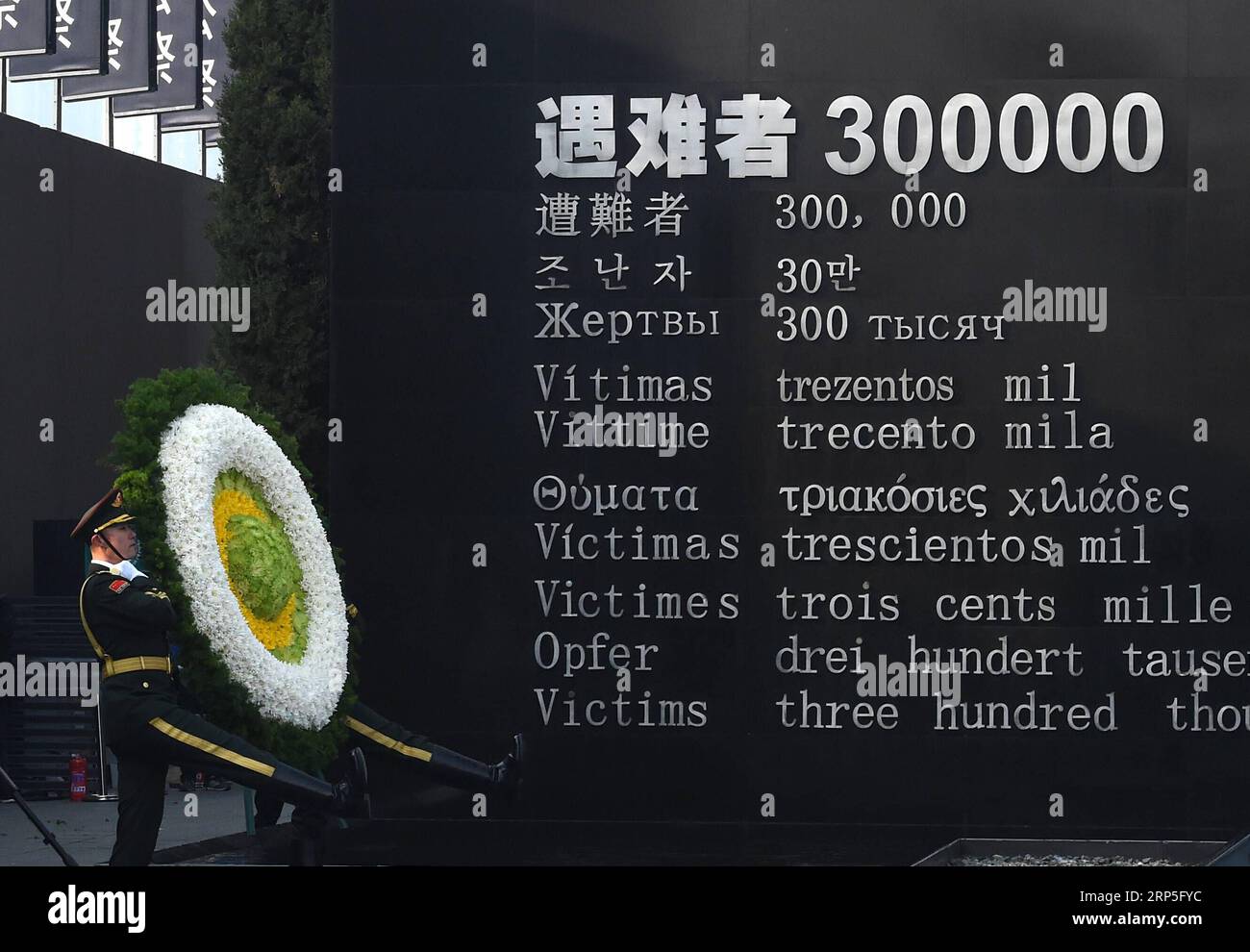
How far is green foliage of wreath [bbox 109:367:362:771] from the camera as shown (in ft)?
28.9

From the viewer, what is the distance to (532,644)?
10719 mm

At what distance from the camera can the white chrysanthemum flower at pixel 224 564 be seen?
8.84 metres

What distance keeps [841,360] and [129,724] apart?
191 inches

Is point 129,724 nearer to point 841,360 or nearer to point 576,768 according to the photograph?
point 576,768

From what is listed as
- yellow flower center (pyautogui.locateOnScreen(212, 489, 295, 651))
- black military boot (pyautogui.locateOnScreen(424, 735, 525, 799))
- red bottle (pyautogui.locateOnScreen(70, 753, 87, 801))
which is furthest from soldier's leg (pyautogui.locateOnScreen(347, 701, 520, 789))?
Answer: red bottle (pyautogui.locateOnScreen(70, 753, 87, 801))

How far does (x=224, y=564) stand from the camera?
9.28 m

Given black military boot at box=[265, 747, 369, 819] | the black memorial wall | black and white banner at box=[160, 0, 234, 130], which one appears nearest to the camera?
black military boot at box=[265, 747, 369, 819]

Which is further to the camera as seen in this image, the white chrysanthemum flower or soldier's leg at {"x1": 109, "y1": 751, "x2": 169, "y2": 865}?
the white chrysanthemum flower

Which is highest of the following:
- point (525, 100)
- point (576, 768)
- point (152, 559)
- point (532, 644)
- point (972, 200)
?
point (525, 100)

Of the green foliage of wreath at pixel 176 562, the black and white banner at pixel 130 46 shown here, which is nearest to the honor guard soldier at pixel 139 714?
the green foliage of wreath at pixel 176 562

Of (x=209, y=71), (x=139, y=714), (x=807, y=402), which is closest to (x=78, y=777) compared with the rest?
(x=139, y=714)

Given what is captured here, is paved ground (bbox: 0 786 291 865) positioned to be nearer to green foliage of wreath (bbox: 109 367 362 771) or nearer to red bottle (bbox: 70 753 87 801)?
red bottle (bbox: 70 753 87 801)

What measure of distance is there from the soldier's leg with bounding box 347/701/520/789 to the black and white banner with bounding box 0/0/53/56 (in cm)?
999
